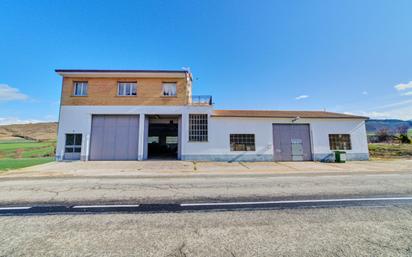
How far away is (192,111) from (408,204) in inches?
518

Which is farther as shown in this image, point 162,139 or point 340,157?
point 162,139

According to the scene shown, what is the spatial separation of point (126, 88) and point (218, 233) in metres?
15.9

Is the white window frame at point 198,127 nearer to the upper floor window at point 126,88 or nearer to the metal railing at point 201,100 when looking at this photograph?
the metal railing at point 201,100

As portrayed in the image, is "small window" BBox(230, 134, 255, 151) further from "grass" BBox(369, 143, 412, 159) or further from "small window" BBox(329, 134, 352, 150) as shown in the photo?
"grass" BBox(369, 143, 412, 159)

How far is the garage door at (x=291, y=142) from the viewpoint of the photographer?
15.1 metres

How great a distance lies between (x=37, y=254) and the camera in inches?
97.0

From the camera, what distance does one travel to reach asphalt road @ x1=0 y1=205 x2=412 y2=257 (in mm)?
2555

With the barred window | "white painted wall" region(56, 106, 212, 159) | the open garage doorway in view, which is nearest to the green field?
"white painted wall" region(56, 106, 212, 159)

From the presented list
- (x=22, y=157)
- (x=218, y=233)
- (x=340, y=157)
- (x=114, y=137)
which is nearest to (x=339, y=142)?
(x=340, y=157)

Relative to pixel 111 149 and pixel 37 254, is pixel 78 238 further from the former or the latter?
pixel 111 149

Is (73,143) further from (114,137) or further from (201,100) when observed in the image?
(201,100)

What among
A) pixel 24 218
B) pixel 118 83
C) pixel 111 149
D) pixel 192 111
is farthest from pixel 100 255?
pixel 118 83

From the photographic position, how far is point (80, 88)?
15586 mm

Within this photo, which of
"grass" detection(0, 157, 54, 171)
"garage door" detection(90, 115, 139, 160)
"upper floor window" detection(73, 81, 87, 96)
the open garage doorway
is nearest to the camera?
"grass" detection(0, 157, 54, 171)
